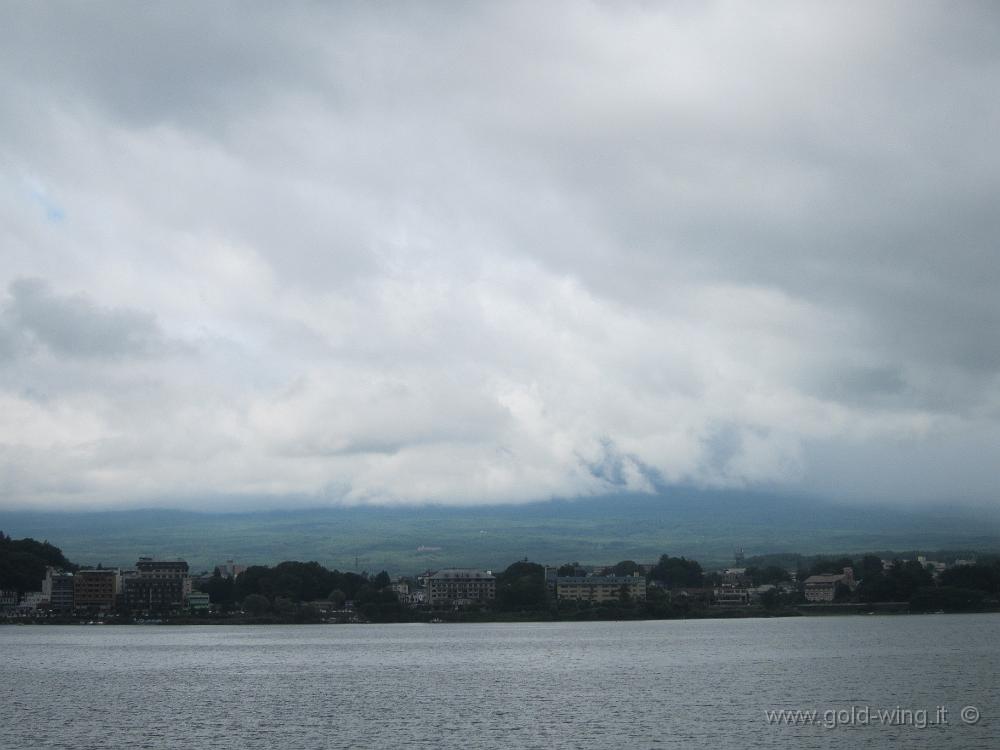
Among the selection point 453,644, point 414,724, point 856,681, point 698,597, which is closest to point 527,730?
point 414,724

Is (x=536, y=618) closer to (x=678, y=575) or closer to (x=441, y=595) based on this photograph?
(x=441, y=595)

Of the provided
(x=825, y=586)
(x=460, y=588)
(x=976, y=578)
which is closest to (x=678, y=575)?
(x=825, y=586)

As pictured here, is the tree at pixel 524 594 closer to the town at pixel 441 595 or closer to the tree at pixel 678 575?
the town at pixel 441 595

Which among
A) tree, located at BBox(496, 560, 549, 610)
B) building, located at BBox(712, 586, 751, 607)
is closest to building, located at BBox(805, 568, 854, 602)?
building, located at BBox(712, 586, 751, 607)

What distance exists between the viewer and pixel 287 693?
56812 millimetres

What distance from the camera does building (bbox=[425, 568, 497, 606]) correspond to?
16912cm

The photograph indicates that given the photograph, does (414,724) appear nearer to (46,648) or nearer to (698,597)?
(46,648)

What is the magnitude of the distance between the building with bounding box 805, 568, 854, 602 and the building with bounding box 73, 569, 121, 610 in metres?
98.4

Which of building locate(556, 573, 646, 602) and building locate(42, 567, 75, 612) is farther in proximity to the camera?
building locate(42, 567, 75, 612)

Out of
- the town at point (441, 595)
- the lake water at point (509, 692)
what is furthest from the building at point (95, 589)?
the lake water at point (509, 692)

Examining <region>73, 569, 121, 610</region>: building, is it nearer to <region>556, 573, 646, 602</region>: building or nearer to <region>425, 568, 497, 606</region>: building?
<region>425, 568, 497, 606</region>: building

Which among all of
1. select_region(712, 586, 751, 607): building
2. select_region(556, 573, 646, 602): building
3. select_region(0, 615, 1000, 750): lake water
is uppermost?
select_region(556, 573, 646, 602): building

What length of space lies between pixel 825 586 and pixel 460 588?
52.2 meters

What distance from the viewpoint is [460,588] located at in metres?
172
